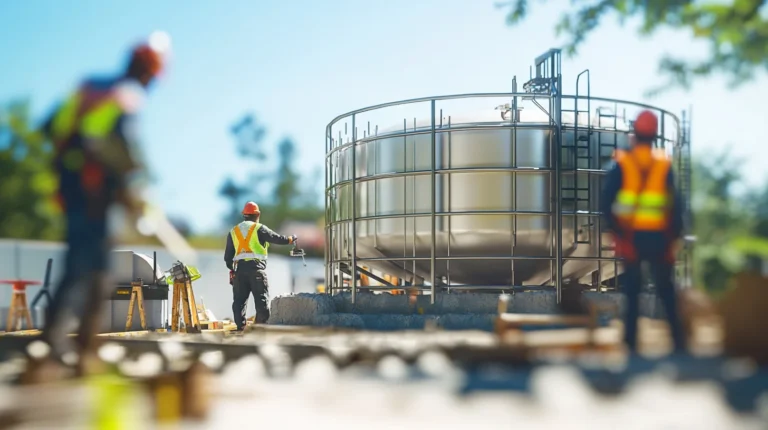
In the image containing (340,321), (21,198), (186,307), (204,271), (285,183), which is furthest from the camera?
(285,183)

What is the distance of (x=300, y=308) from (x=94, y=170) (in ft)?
25.5

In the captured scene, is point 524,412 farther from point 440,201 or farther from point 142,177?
point 440,201

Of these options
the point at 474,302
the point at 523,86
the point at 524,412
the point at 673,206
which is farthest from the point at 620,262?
the point at 524,412

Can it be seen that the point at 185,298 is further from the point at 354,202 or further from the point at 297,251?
the point at 354,202

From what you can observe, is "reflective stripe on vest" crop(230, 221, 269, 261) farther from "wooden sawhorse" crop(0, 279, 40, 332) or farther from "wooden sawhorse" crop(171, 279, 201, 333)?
"wooden sawhorse" crop(0, 279, 40, 332)

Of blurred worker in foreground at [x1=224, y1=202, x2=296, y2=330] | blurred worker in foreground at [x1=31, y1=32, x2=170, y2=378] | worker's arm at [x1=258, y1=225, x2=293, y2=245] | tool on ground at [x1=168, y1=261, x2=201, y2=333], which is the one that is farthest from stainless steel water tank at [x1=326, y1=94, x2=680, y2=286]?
blurred worker in foreground at [x1=31, y1=32, x2=170, y2=378]

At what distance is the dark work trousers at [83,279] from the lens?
6.04 m

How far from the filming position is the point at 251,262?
13.9 metres

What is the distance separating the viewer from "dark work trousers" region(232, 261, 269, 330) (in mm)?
13891

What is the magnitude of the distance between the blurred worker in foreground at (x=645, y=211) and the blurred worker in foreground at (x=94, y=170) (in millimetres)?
4038

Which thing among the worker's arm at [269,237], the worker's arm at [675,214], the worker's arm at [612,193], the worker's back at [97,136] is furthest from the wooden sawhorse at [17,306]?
the worker's arm at [675,214]

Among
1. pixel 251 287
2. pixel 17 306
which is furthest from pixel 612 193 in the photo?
pixel 17 306

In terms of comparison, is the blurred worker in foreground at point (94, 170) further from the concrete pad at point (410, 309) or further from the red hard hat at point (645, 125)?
the concrete pad at point (410, 309)

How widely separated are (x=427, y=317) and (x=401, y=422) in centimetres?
779
